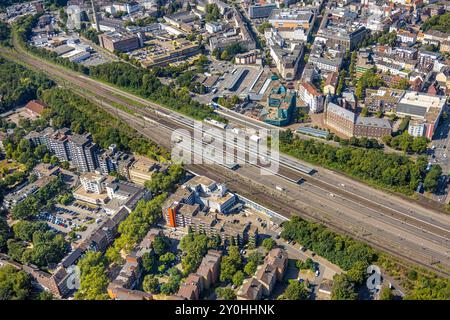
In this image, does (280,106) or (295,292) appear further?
(280,106)

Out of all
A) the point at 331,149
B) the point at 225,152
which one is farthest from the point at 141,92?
the point at 331,149

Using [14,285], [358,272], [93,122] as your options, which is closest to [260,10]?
[93,122]

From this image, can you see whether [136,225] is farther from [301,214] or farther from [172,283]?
[301,214]

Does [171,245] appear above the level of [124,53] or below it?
below

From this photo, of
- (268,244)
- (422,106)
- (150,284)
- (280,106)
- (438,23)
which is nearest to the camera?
(150,284)

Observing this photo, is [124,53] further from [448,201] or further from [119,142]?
[448,201]

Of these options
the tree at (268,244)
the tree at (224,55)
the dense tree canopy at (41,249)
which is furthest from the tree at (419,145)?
the dense tree canopy at (41,249)

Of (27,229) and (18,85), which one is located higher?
(18,85)

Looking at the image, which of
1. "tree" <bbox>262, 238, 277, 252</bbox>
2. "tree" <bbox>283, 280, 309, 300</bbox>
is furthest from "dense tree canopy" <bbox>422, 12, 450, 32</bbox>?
"tree" <bbox>283, 280, 309, 300</bbox>
